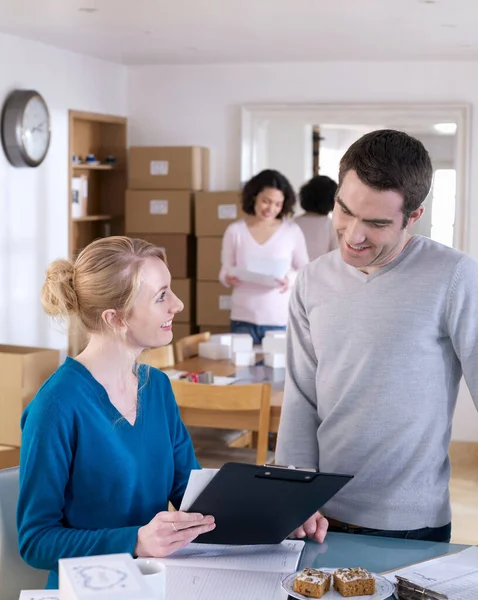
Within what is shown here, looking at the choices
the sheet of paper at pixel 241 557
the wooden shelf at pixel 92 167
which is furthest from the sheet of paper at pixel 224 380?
the wooden shelf at pixel 92 167

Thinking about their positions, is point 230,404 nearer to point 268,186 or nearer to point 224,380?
point 224,380

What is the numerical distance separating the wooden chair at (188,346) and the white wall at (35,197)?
1434 millimetres

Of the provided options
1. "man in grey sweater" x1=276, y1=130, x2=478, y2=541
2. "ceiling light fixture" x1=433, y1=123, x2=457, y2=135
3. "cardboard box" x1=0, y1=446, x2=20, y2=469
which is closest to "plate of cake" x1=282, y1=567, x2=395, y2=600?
"man in grey sweater" x1=276, y1=130, x2=478, y2=541

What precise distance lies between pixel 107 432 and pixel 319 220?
4.23 metres

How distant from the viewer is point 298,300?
1.95m

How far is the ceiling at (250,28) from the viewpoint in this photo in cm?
453

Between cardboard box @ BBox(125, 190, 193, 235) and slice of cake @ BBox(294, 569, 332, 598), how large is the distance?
5170mm

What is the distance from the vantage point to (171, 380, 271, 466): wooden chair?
3.30m

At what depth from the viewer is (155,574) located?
112 cm

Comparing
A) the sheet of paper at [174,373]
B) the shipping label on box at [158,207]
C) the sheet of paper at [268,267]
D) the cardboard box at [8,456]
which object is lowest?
the cardboard box at [8,456]

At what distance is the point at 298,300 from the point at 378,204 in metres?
0.37

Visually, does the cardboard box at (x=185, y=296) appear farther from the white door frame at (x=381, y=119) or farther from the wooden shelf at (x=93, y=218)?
the white door frame at (x=381, y=119)

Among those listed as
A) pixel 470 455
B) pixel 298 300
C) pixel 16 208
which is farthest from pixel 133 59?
pixel 298 300

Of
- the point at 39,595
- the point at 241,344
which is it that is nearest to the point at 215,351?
the point at 241,344
